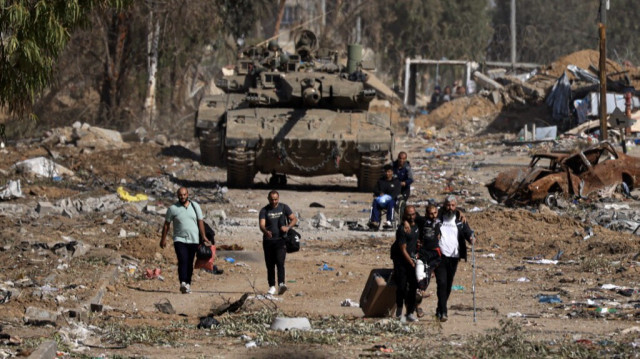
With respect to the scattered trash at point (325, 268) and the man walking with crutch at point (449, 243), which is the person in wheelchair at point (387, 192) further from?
the man walking with crutch at point (449, 243)

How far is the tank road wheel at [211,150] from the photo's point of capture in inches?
1093

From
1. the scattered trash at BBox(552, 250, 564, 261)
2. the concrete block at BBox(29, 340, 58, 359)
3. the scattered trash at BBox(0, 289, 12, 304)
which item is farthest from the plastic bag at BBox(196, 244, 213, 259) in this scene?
the scattered trash at BBox(552, 250, 564, 261)

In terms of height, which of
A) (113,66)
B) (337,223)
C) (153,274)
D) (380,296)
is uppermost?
(113,66)

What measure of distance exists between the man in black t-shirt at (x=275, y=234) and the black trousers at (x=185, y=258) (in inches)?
31.2

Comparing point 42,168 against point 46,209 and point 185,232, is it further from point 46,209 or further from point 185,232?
point 185,232

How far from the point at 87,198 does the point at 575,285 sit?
33.2 ft

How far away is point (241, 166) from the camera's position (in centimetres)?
2256

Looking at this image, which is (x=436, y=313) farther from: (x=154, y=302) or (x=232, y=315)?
(x=154, y=302)

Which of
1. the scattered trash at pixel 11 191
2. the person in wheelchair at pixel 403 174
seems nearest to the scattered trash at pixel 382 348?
the person in wheelchair at pixel 403 174

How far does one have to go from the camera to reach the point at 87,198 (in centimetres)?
2028

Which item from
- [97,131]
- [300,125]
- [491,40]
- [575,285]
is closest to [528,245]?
[575,285]

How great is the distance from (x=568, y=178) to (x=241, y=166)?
20.5 feet

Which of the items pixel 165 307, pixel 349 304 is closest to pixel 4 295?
pixel 165 307

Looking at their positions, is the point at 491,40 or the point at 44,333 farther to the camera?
the point at 491,40
